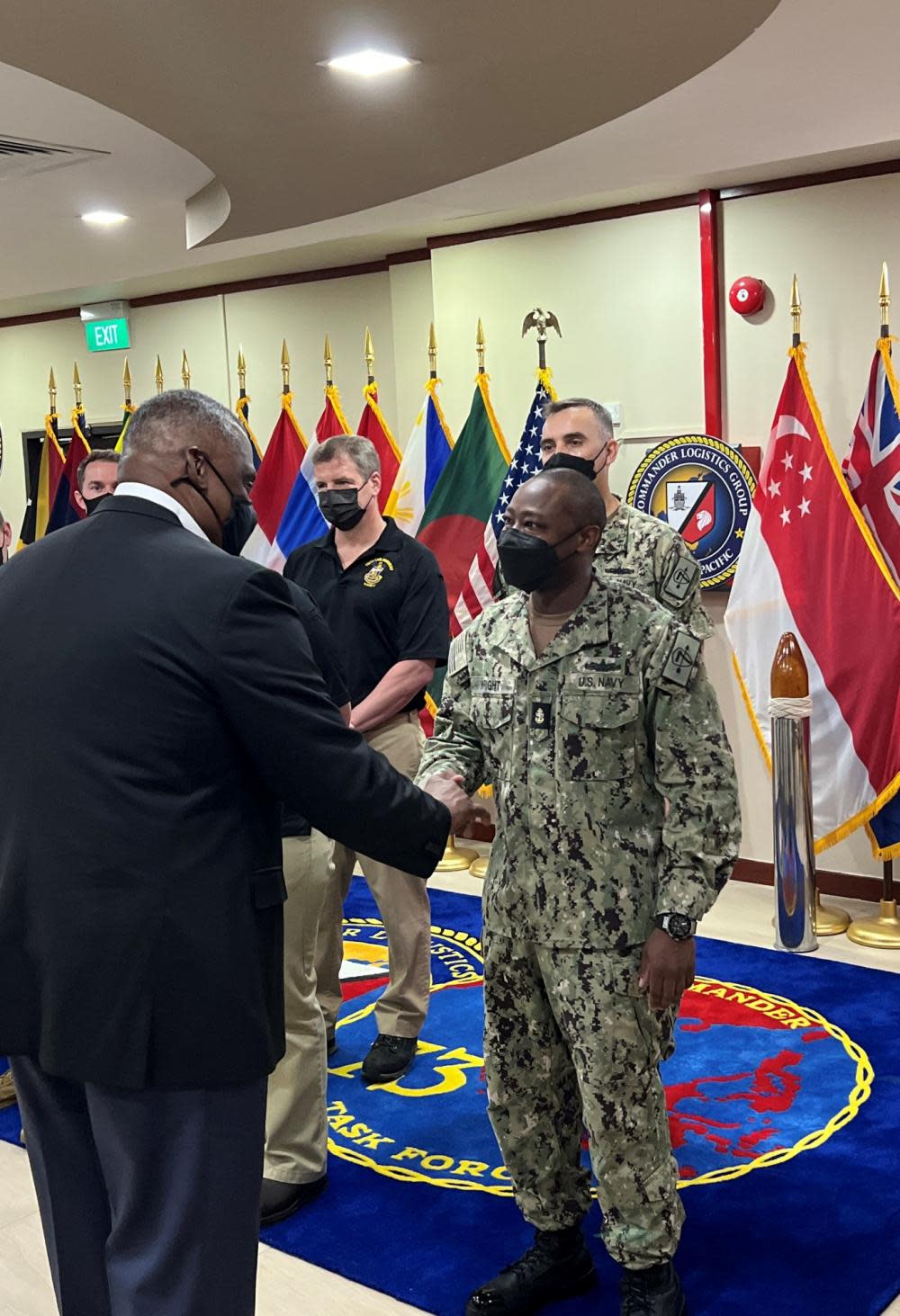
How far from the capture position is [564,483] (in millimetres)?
2449

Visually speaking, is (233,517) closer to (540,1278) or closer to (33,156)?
(540,1278)

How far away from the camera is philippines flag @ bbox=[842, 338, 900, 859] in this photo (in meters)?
4.73

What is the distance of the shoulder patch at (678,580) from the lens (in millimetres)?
3332

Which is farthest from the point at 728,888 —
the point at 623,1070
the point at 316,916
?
the point at 623,1070

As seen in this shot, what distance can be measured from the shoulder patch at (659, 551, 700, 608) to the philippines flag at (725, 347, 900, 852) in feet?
5.33

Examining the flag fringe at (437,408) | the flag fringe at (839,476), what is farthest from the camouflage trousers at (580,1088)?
the flag fringe at (437,408)

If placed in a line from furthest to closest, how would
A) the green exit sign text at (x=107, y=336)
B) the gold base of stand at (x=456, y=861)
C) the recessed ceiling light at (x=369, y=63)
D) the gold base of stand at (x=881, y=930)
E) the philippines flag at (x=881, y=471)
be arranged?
the green exit sign text at (x=107, y=336)
the gold base of stand at (x=456, y=861)
the philippines flag at (x=881, y=471)
the gold base of stand at (x=881, y=930)
the recessed ceiling light at (x=369, y=63)

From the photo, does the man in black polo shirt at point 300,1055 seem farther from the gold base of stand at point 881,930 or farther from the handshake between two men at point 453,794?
the gold base of stand at point 881,930

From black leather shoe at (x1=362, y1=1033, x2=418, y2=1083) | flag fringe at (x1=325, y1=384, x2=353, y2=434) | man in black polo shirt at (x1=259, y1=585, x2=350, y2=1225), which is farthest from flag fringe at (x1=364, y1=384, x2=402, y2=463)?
man in black polo shirt at (x1=259, y1=585, x2=350, y2=1225)

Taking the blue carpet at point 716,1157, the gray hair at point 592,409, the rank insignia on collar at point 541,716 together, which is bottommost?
the blue carpet at point 716,1157

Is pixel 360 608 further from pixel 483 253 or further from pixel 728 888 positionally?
pixel 483 253

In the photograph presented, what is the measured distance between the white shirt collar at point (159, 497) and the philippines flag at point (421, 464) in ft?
12.8

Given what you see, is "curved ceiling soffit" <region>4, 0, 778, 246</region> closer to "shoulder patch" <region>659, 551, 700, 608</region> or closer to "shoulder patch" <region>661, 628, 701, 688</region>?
"shoulder patch" <region>659, 551, 700, 608</region>

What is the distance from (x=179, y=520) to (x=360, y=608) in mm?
1888
